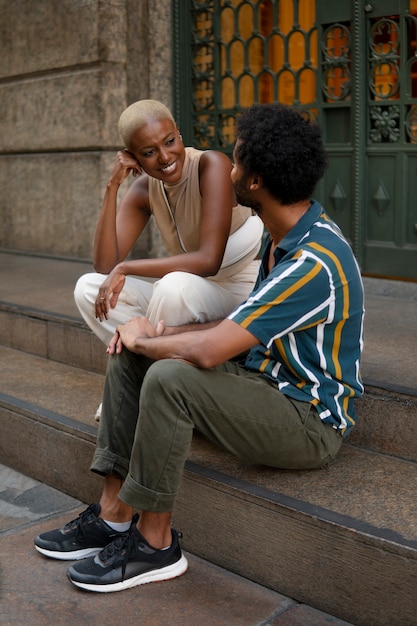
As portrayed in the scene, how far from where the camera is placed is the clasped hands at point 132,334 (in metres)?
3.03

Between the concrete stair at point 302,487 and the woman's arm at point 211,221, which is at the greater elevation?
the woman's arm at point 211,221

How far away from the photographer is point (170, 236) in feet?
12.5

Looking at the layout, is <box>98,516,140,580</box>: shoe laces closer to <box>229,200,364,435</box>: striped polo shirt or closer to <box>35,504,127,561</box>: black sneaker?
<box>35,504,127,561</box>: black sneaker

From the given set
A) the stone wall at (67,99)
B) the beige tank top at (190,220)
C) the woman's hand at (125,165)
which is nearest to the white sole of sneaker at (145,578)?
the beige tank top at (190,220)

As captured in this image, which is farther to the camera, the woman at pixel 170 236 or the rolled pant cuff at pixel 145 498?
the woman at pixel 170 236

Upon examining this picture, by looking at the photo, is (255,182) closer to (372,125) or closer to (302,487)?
(302,487)

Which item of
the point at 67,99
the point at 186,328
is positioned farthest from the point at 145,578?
the point at 67,99

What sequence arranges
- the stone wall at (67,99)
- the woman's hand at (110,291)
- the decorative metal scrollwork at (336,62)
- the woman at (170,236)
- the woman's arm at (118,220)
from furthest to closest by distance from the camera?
the stone wall at (67,99), the decorative metal scrollwork at (336,62), the woman's arm at (118,220), the woman's hand at (110,291), the woman at (170,236)

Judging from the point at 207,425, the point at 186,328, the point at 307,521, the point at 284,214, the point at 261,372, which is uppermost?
the point at 284,214

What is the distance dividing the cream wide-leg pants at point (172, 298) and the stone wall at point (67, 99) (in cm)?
318

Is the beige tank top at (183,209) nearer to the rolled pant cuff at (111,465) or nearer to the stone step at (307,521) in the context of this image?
the stone step at (307,521)

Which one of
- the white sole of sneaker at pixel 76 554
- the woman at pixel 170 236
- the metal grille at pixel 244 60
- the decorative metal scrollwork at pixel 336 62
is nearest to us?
the white sole of sneaker at pixel 76 554

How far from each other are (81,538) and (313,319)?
3.81 ft

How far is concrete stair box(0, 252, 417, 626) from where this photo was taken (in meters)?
2.66
